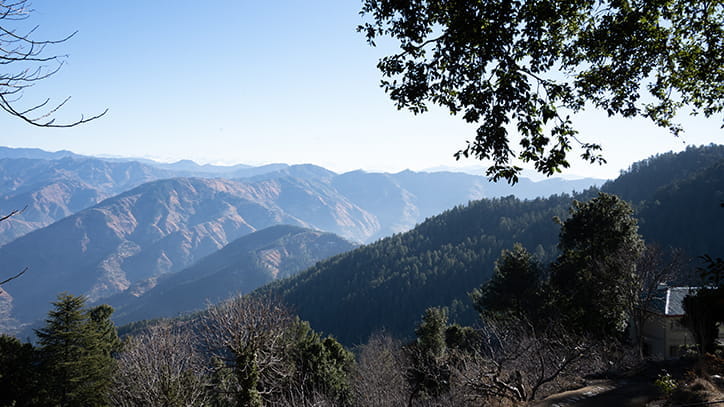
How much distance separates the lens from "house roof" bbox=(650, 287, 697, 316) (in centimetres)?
2905

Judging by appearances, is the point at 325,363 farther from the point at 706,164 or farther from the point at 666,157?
the point at 666,157

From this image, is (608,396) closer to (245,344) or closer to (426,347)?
(245,344)

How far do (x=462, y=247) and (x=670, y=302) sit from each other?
139m

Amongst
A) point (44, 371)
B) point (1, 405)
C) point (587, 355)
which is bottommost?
point (1, 405)

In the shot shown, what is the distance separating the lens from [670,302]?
97.9 feet

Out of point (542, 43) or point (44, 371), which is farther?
point (44, 371)

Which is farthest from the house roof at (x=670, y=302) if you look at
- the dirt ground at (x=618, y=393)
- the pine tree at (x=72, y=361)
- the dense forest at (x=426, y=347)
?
the pine tree at (x=72, y=361)

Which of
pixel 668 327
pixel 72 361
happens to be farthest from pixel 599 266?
pixel 72 361

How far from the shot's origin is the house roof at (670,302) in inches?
1144

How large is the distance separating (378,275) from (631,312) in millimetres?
149528

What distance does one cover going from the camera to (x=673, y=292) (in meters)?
30.7

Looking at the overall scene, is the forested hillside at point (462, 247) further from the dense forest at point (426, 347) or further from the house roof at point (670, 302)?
the dense forest at point (426, 347)

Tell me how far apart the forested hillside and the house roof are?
90734 millimetres

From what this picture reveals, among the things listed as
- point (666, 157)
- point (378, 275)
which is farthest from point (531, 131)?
point (666, 157)
